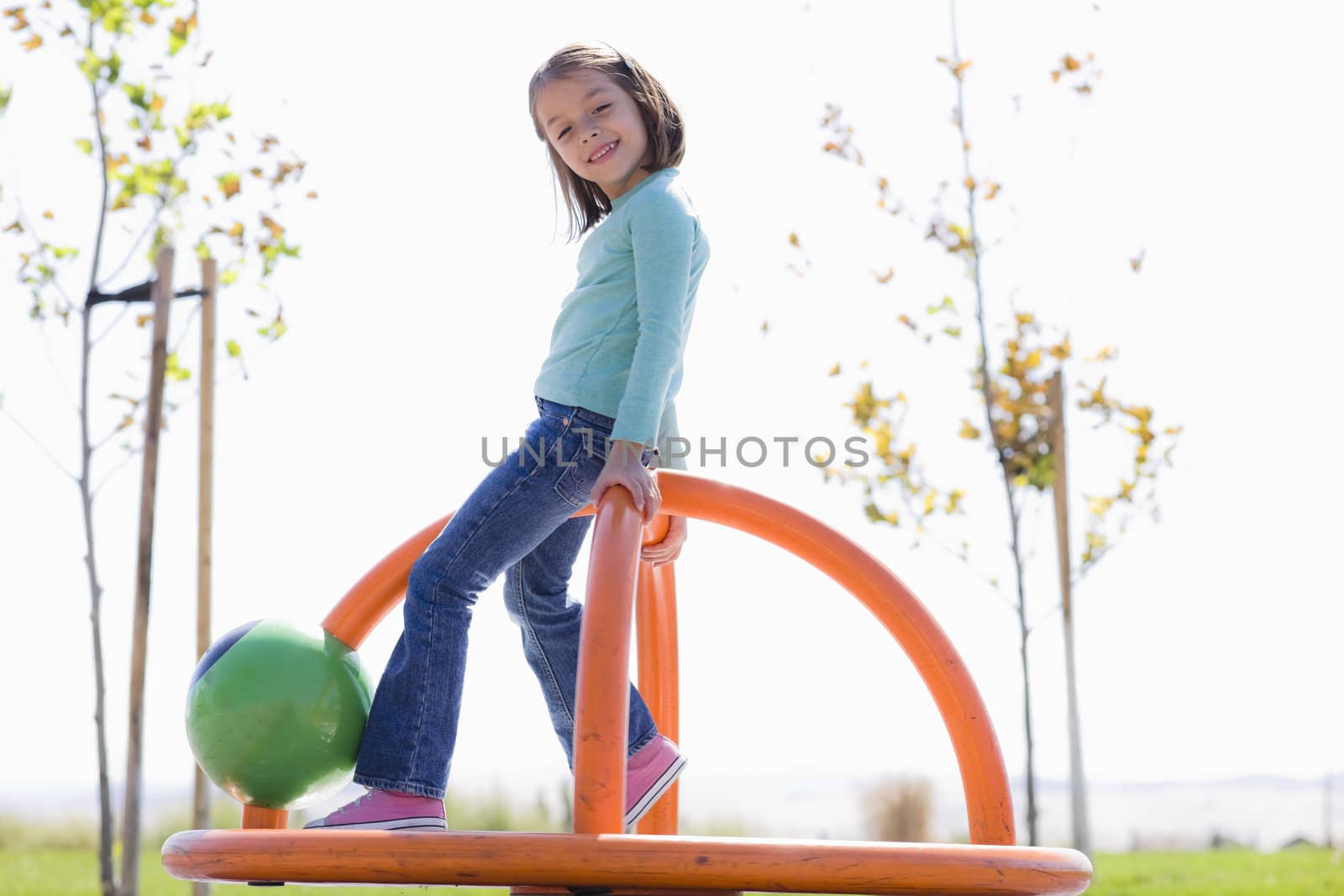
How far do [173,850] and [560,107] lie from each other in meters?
1.59

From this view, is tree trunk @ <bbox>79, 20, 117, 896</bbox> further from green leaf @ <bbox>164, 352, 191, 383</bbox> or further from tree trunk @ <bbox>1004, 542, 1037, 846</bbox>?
tree trunk @ <bbox>1004, 542, 1037, 846</bbox>

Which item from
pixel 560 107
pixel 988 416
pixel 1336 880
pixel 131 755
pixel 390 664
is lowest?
pixel 1336 880

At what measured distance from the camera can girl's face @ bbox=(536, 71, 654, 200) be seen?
97.4 inches

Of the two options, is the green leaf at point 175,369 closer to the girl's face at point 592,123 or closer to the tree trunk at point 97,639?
the tree trunk at point 97,639

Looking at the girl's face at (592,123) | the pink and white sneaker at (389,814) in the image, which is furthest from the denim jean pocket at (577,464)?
Answer: the pink and white sneaker at (389,814)

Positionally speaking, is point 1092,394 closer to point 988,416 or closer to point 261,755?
point 988,416

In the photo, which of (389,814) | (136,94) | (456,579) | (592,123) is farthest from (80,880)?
(592,123)

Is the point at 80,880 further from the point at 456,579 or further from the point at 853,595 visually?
the point at 853,595

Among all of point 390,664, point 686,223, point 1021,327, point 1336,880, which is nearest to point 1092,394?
point 1021,327

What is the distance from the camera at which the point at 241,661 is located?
250 cm

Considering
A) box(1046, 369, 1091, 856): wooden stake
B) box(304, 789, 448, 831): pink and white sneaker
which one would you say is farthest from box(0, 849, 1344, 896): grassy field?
box(304, 789, 448, 831): pink and white sneaker

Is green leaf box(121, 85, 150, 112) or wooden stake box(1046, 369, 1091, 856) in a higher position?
green leaf box(121, 85, 150, 112)

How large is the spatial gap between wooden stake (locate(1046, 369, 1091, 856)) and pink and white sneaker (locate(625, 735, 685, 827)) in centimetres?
272

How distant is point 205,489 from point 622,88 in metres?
2.53
